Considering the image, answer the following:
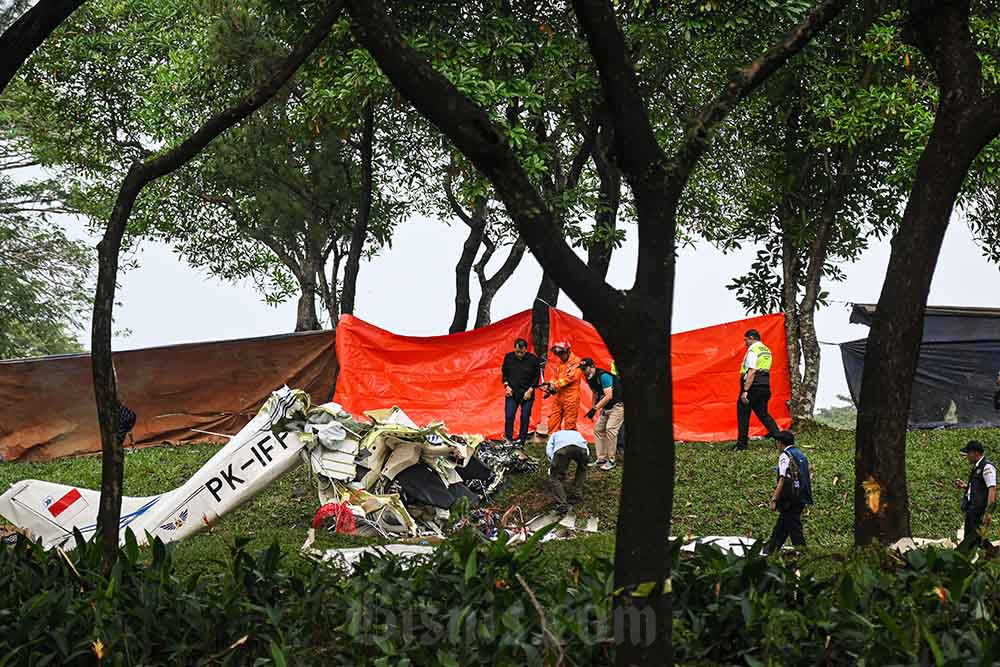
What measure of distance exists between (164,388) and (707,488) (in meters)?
9.49

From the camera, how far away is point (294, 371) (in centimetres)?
1909

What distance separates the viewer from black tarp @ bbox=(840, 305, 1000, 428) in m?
18.2

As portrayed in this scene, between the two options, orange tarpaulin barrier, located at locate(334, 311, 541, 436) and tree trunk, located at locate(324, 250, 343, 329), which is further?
tree trunk, located at locate(324, 250, 343, 329)

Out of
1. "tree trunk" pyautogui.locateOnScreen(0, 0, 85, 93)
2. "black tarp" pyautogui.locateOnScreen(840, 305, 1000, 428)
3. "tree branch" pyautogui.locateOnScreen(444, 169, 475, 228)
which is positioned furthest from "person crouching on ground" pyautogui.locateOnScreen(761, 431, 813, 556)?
"tree branch" pyautogui.locateOnScreen(444, 169, 475, 228)

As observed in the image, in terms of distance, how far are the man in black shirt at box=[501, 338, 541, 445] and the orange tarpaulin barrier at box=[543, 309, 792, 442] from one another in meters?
1.11

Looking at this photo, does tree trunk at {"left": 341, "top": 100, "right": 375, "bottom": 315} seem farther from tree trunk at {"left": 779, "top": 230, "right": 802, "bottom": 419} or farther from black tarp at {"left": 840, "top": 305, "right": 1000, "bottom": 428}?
black tarp at {"left": 840, "top": 305, "right": 1000, "bottom": 428}

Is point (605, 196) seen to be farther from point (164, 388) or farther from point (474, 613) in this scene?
point (474, 613)

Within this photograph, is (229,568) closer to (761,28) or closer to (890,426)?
(890,426)

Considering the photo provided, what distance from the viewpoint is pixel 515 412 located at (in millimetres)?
16625

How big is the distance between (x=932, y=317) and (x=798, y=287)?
88.8 inches

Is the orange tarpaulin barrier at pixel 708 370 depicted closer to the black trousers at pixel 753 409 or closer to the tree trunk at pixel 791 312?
the tree trunk at pixel 791 312

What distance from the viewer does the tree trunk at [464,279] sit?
24844mm

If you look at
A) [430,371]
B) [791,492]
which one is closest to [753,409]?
[430,371]

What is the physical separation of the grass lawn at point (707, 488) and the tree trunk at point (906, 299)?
13.5ft
